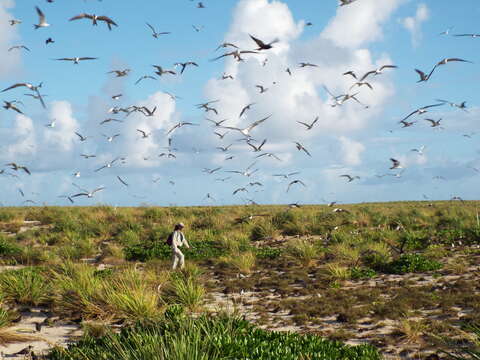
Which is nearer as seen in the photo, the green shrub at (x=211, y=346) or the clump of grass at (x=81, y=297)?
the green shrub at (x=211, y=346)

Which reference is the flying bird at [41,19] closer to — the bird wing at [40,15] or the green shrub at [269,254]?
the bird wing at [40,15]

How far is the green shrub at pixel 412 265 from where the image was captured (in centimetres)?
1590

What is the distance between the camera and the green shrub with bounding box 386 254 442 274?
15.9m

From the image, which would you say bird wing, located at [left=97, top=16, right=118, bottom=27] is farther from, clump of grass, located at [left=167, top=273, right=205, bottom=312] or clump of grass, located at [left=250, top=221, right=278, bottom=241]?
clump of grass, located at [left=250, top=221, right=278, bottom=241]

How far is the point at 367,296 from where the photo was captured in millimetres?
12867

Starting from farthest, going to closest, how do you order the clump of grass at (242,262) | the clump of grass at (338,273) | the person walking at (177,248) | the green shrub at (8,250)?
the green shrub at (8,250) < the clump of grass at (242,262) < the person walking at (177,248) < the clump of grass at (338,273)

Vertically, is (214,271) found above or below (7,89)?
below

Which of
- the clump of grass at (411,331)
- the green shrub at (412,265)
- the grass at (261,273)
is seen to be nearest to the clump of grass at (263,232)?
the grass at (261,273)

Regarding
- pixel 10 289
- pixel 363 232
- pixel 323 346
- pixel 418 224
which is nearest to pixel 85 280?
pixel 10 289

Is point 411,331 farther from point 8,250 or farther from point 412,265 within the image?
point 8,250

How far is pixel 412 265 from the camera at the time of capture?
15961mm

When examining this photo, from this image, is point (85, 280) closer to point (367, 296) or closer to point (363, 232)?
point (367, 296)

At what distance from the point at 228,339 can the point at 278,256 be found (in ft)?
43.9

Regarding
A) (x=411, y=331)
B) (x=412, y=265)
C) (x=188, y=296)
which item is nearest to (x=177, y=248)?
(x=188, y=296)
